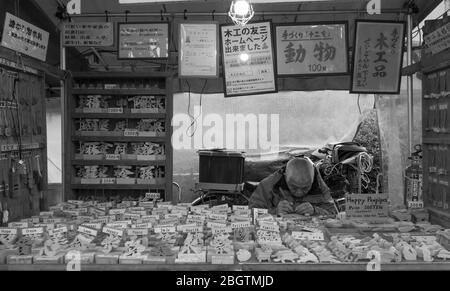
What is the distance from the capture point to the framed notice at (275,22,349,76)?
4719 mm

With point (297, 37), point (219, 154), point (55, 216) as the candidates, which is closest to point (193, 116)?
point (219, 154)

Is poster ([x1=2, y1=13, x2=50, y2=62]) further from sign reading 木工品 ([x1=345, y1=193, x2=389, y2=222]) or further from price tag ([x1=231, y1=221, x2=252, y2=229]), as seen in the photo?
sign reading 木工品 ([x1=345, y1=193, x2=389, y2=222])

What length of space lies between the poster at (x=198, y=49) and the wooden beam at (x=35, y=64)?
1.29m

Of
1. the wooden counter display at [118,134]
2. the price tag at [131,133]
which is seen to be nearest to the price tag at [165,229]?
the wooden counter display at [118,134]

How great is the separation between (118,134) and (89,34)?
1138mm

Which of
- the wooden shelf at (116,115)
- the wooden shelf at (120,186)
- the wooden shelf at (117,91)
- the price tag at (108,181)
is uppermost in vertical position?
the wooden shelf at (117,91)

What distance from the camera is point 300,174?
13.8 ft

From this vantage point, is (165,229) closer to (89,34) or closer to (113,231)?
(113,231)

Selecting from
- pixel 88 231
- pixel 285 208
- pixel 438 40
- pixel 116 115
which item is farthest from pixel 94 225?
pixel 438 40

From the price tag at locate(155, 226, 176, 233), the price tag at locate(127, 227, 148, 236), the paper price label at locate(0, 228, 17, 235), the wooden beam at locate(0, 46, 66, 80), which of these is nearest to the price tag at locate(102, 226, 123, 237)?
the price tag at locate(127, 227, 148, 236)

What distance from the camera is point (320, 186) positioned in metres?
4.53

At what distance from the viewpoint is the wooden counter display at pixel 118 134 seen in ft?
17.0

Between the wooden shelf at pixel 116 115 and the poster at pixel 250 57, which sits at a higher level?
the poster at pixel 250 57

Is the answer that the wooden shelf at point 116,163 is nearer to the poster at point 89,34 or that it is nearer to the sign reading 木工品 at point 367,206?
the poster at point 89,34
